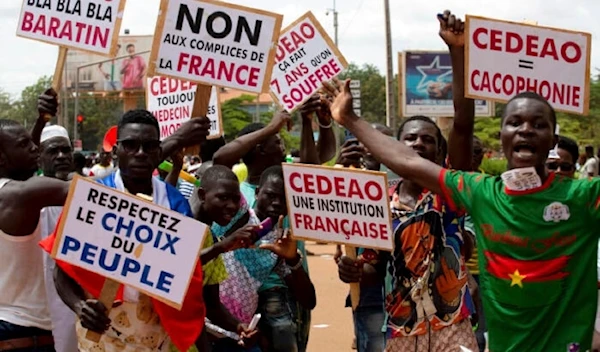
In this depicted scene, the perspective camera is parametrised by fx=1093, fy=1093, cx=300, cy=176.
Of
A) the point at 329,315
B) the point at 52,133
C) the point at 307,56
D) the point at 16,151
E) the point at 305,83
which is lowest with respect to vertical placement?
the point at 329,315

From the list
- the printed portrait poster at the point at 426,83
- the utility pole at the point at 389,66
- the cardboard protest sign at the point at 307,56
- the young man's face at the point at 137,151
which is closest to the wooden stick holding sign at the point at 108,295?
the young man's face at the point at 137,151

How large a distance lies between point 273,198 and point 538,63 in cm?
178

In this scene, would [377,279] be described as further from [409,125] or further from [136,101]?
[136,101]

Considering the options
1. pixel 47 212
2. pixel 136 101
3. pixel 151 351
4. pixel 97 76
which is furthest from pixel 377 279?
pixel 97 76

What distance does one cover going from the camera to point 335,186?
554cm

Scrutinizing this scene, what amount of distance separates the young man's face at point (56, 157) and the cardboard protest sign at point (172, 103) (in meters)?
0.81

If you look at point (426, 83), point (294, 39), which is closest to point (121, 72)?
point (426, 83)

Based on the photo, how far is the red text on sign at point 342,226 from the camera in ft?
17.6

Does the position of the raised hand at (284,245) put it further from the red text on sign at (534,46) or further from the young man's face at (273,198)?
the red text on sign at (534,46)

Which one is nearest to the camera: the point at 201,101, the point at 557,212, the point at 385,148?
the point at 557,212

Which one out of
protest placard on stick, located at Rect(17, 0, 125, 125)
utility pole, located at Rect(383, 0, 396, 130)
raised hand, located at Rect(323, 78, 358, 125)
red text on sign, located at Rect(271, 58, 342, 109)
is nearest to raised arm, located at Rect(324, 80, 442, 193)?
raised hand, located at Rect(323, 78, 358, 125)

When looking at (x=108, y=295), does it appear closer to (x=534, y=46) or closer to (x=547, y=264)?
(x=547, y=264)

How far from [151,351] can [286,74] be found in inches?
140

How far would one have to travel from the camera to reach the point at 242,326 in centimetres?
571
